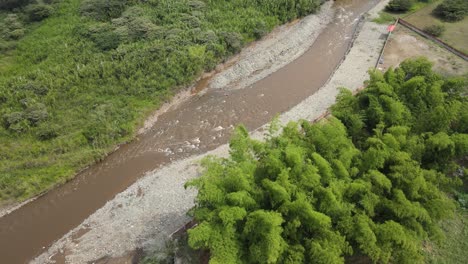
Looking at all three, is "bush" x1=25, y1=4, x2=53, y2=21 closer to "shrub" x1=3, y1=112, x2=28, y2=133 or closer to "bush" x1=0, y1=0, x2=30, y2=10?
"bush" x1=0, y1=0, x2=30, y2=10

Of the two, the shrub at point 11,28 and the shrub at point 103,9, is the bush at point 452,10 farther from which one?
the shrub at point 11,28

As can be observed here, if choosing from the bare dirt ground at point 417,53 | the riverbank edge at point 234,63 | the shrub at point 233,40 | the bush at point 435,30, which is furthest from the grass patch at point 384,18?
the shrub at point 233,40

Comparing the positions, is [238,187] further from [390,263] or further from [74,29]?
[74,29]

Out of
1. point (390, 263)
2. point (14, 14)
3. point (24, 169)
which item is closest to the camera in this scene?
point (390, 263)

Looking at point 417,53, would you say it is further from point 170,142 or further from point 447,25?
point 170,142

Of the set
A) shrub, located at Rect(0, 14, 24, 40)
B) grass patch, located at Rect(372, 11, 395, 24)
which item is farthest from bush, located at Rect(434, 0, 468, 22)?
shrub, located at Rect(0, 14, 24, 40)

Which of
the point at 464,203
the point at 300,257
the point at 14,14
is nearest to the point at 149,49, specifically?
the point at 14,14
